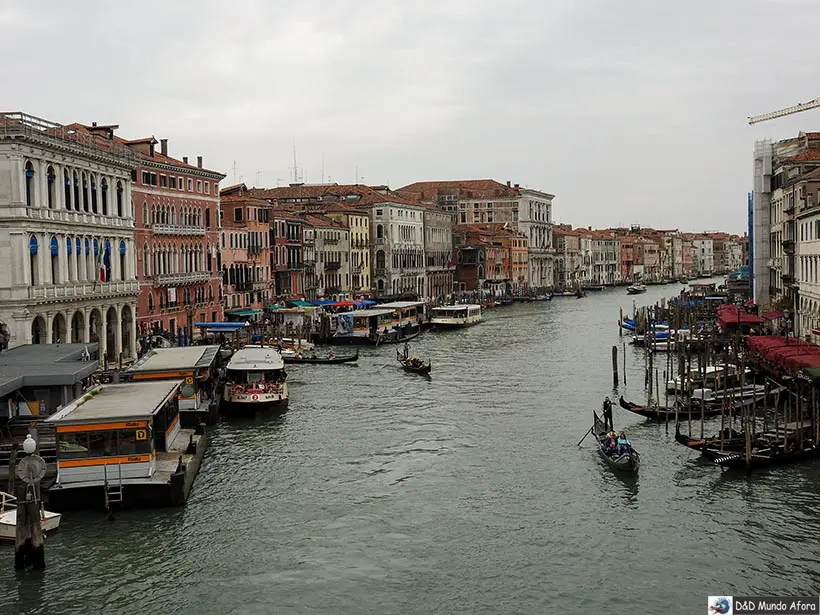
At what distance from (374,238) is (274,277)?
1287cm

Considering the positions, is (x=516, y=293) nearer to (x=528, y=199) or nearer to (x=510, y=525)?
(x=528, y=199)

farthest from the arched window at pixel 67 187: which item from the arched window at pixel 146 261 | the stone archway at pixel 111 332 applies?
the arched window at pixel 146 261

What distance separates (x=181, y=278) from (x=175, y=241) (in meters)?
1.24

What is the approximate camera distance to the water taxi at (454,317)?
4322 centimetres

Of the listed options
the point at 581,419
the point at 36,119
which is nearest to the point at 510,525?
the point at 581,419

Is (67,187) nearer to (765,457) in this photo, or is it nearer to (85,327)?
(85,327)

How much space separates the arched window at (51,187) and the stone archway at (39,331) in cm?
239

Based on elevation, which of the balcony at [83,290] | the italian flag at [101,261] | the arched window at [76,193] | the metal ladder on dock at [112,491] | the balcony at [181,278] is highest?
the arched window at [76,193]

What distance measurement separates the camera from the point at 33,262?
19.8 m

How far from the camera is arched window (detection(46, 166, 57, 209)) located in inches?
808

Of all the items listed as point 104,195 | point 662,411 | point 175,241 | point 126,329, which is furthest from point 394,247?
point 662,411

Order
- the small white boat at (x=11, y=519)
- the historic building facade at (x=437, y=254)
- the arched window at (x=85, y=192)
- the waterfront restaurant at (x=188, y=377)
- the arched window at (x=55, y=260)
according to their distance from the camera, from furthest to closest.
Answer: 1. the historic building facade at (x=437, y=254)
2. the arched window at (x=85, y=192)
3. the arched window at (x=55, y=260)
4. the waterfront restaurant at (x=188, y=377)
5. the small white boat at (x=11, y=519)

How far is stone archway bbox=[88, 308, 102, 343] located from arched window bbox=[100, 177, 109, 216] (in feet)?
8.39

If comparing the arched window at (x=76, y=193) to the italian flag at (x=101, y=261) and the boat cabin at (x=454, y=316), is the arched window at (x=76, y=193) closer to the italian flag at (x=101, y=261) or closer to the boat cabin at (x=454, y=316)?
the italian flag at (x=101, y=261)
